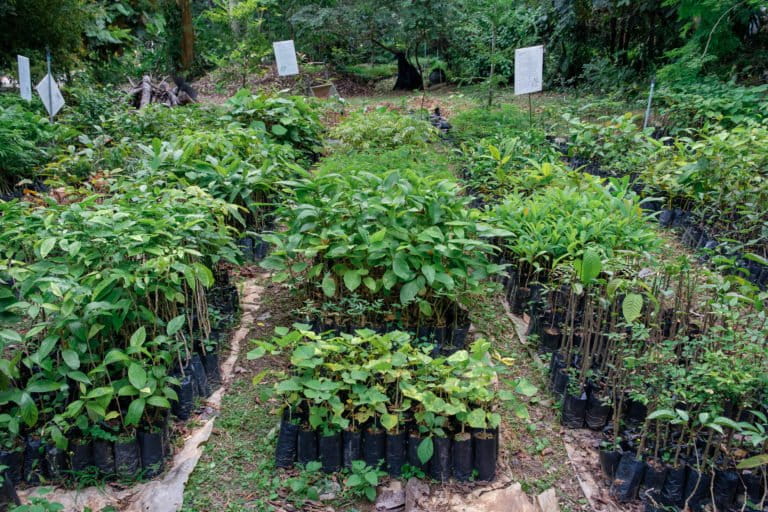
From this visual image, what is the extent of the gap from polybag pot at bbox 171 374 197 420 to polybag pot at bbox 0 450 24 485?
623 millimetres

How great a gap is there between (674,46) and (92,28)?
9447mm

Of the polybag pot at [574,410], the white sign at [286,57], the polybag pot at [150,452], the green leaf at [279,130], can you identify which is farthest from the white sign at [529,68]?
the polybag pot at [150,452]

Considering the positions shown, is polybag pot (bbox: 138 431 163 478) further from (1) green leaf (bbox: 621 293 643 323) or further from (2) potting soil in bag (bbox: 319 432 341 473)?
(1) green leaf (bbox: 621 293 643 323)

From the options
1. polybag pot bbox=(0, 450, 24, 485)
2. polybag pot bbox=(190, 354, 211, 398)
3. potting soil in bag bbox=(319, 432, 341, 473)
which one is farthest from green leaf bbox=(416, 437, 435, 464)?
polybag pot bbox=(0, 450, 24, 485)

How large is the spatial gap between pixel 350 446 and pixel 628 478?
115cm

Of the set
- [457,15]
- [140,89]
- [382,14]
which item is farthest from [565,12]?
[140,89]

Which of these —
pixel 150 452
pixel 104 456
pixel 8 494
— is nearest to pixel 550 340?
pixel 150 452

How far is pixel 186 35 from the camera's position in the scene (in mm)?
13188

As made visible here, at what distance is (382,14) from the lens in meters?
11.8

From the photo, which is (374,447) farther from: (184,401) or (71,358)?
(71,358)

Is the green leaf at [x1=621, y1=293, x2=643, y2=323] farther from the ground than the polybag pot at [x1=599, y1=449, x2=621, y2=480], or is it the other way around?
the green leaf at [x1=621, y1=293, x2=643, y2=323]

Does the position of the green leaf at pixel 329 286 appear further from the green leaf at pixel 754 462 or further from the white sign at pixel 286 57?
the white sign at pixel 286 57

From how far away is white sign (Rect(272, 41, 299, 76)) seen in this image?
8.55 m

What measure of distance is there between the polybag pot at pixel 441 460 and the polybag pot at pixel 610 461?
2.22 ft
